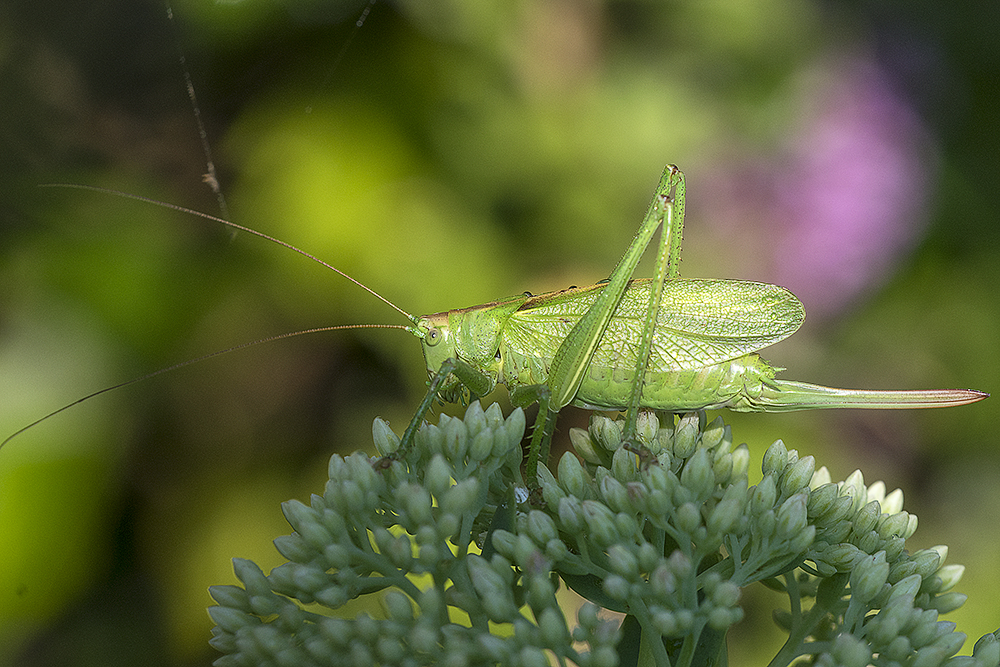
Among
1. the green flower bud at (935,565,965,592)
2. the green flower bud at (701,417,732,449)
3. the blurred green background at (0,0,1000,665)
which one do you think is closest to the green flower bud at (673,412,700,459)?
the green flower bud at (701,417,732,449)

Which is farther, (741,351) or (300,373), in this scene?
(300,373)

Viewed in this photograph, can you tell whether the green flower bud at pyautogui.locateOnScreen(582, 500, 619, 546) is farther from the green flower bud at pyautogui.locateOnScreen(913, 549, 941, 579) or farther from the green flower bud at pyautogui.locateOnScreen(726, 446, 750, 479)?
the green flower bud at pyautogui.locateOnScreen(913, 549, 941, 579)

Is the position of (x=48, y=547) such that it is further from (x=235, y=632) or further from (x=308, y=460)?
(x=235, y=632)

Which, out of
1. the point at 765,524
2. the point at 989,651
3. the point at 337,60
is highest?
the point at 337,60

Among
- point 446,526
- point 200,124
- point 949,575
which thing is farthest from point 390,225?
point 949,575

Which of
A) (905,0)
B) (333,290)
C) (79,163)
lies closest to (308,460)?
(333,290)

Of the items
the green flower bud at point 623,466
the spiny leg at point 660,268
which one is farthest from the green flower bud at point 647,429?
the green flower bud at point 623,466

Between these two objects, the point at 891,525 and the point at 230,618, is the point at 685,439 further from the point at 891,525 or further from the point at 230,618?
the point at 230,618
